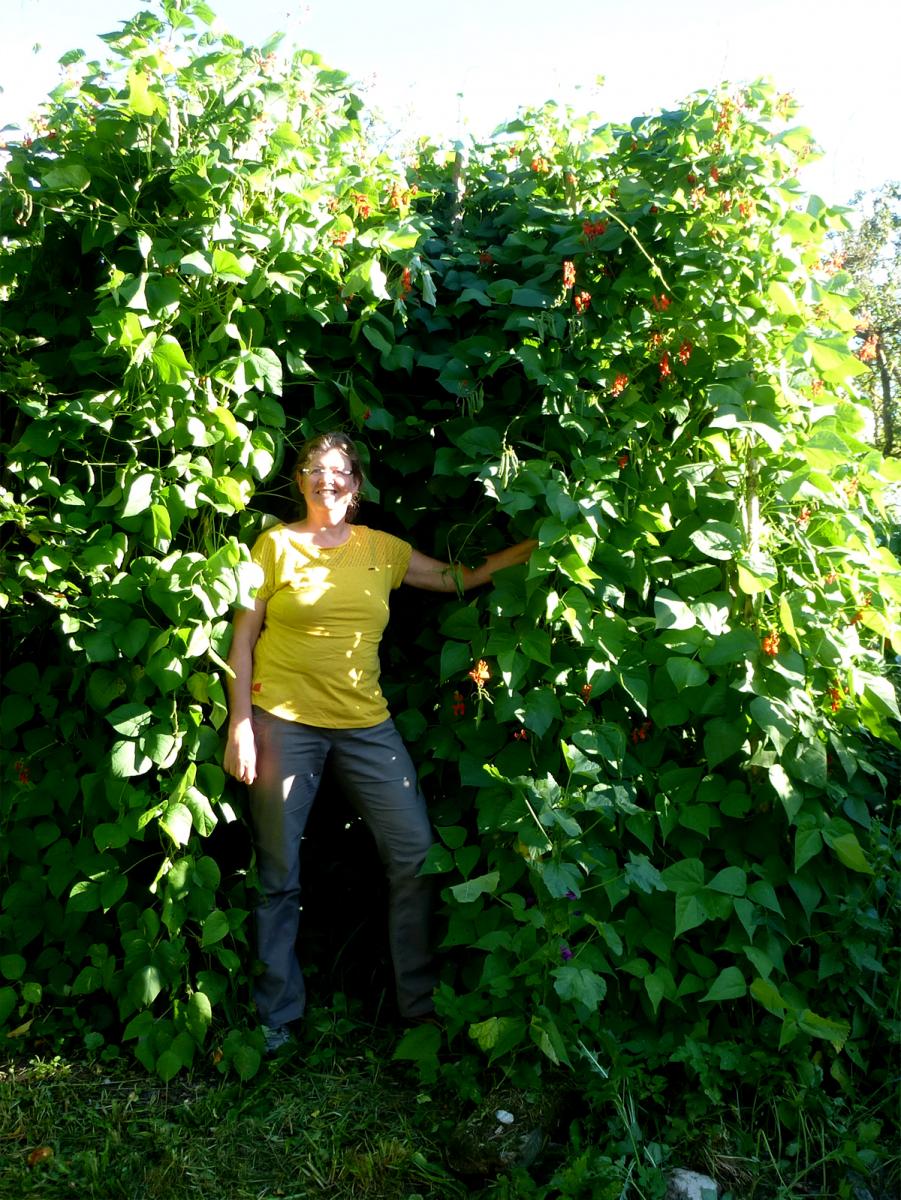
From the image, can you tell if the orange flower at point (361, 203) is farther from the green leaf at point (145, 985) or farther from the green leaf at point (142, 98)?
the green leaf at point (145, 985)

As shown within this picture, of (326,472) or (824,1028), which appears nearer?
(824,1028)

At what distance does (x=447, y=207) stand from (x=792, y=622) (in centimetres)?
157

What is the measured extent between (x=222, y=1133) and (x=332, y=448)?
60.0 inches

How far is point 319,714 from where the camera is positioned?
2.72 m

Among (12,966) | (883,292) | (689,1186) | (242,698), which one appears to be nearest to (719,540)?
(242,698)

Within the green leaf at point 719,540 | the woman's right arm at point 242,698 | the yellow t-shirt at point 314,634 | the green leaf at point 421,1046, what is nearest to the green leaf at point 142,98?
the yellow t-shirt at point 314,634

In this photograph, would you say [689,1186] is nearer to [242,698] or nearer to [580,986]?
[580,986]

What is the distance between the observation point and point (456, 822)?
279 cm

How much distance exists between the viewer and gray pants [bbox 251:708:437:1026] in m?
2.73

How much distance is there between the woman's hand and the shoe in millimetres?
603

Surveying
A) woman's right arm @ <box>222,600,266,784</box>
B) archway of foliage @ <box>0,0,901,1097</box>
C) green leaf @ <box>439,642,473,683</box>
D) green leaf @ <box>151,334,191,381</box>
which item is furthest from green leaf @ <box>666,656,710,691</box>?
green leaf @ <box>151,334,191,381</box>

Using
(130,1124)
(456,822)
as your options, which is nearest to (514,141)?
(456,822)

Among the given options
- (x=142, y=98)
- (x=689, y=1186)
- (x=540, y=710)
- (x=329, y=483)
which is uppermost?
(x=142, y=98)

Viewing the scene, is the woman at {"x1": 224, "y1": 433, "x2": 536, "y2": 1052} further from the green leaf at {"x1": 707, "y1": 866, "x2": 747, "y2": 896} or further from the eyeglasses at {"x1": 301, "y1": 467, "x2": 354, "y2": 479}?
the green leaf at {"x1": 707, "y1": 866, "x2": 747, "y2": 896}
